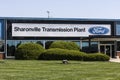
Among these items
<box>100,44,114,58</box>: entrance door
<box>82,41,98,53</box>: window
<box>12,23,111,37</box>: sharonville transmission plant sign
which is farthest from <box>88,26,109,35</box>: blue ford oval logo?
<box>100,44,114,58</box>: entrance door

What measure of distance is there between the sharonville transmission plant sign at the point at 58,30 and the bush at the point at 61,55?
27.6 feet

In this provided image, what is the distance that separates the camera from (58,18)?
55.7 metres

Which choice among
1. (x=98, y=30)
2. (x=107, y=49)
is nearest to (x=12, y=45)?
(x=98, y=30)

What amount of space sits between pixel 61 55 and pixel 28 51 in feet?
16.7

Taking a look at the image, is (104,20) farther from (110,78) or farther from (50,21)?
(110,78)

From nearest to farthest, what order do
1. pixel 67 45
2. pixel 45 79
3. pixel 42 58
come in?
pixel 45 79
pixel 42 58
pixel 67 45

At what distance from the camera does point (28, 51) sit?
49.2 metres

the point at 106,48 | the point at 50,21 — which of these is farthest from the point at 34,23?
the point at 106,48

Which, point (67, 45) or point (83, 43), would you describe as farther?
point (83, 43)

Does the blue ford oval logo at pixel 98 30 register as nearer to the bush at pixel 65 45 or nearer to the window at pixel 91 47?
the window at pixel 91 47

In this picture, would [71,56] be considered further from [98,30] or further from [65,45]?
[98,30]

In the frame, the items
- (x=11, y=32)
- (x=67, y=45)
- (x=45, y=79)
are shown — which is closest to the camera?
(x=45, y=79)

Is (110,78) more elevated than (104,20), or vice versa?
(104,20)

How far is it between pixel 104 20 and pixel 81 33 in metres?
3.77
